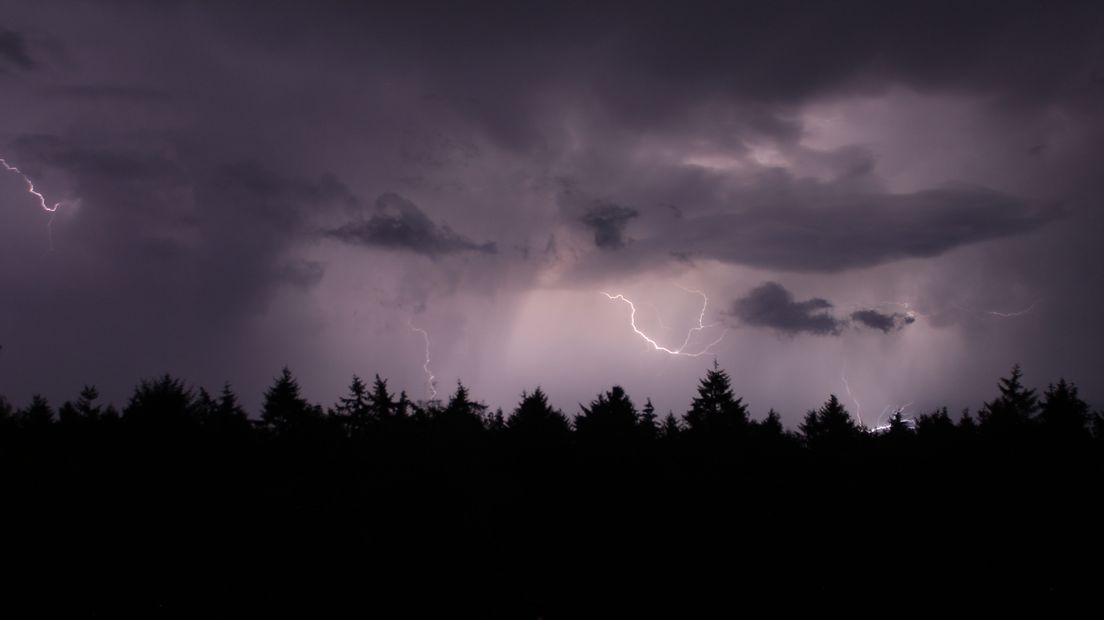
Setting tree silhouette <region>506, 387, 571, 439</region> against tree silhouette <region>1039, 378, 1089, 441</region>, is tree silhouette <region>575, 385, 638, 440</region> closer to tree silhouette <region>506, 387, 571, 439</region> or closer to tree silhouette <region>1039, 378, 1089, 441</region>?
tree silhouette <region>506, 387, 571, 439</region>

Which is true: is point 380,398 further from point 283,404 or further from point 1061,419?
point 1061,419

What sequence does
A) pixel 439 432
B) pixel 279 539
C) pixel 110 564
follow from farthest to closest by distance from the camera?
pixel 439 432 < pixel 279 539 < pixel 110 564

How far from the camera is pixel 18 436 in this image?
109ft

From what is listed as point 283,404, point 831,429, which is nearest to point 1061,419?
point 831,429

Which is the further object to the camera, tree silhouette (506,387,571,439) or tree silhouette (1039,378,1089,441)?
tree silhouette (506,387,571,439)

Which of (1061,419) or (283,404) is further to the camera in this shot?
(283,404)


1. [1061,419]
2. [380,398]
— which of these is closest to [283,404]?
[380,398]

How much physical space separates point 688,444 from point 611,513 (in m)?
8.37

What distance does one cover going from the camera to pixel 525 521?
27719 millimetres

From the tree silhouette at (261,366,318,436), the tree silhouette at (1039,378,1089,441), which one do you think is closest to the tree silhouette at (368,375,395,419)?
the tree silhouette at (261,366,318,436)

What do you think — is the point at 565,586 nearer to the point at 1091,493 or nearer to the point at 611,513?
the point at 611,513

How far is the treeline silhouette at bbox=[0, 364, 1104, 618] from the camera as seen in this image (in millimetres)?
23125

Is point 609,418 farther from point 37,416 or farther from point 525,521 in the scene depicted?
point 37,416

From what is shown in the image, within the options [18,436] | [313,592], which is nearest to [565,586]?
[313,592]
